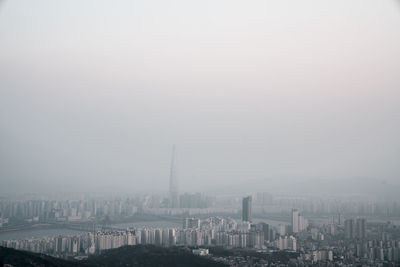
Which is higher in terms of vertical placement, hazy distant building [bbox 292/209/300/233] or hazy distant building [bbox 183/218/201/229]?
hazy distant building [bbox 292/209/300/233]

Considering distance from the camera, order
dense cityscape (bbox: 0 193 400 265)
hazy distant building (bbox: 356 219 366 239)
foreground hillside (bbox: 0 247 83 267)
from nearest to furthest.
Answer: foreground hillside (bbox: 0 247 83 267) → dense cityscape (bbox: 0 193 400 265) → hazy distant building (bbox: 356 219 366 239)

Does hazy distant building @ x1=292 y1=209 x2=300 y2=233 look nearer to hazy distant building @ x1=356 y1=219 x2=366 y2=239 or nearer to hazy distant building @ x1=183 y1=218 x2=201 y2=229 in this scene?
hazy distant building @ x1=356 y1=219 x2=366 y2=239

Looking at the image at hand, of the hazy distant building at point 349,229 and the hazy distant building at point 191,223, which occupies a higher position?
the hazy distant building at point 349,229

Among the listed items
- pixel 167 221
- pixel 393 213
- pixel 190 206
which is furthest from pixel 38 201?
pixel 393 213

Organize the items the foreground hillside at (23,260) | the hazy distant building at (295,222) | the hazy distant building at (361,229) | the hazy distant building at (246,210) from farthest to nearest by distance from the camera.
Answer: the hazy distant building at (246,210), the hazy distant building at (295,222), the hazy distant building at (361,229), the foreground hillside at (23,260)

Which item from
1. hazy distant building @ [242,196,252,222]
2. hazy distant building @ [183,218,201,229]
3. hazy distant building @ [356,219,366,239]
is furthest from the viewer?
hazy distant building @ [242,196,252,222]

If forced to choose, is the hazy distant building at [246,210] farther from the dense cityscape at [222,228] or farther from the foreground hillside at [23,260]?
the foreground hillside at [23,260]

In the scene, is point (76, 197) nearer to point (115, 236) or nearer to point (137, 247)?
point (115, 236)

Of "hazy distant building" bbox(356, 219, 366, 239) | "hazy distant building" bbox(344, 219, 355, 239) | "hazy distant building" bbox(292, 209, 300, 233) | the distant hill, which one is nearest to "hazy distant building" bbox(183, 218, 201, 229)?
"hazy distant building" bbox(292, 209, 300, 233)

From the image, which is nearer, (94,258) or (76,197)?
(94,258)

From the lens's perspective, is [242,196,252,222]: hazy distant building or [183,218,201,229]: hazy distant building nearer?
[183,218,201,229]: hazy distant building

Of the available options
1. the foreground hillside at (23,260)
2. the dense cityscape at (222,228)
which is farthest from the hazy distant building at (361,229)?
the foreground hillside at (23,260)
